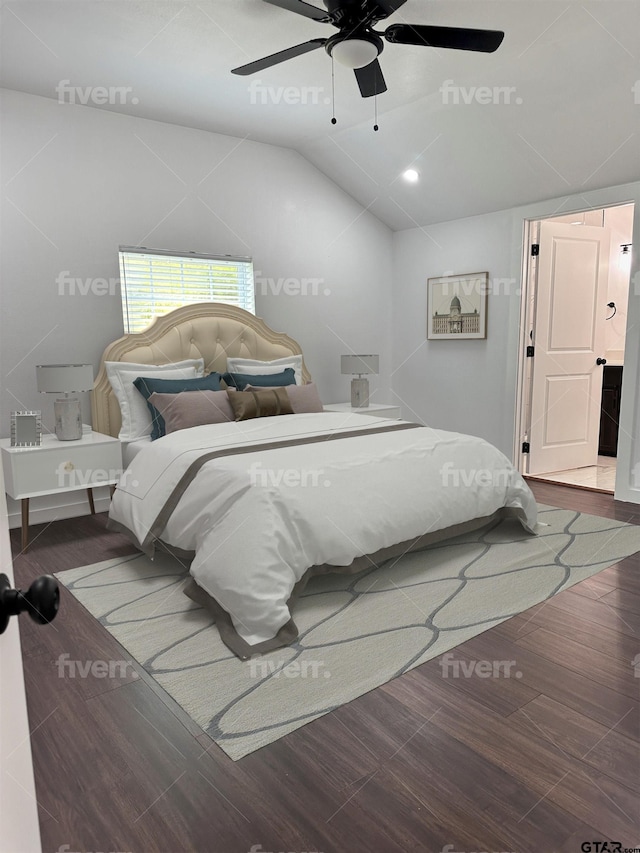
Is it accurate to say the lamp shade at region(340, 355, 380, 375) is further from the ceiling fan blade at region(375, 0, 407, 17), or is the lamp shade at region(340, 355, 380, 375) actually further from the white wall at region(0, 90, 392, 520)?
the ceiling fan blade at region(375, 0, 407, 17)

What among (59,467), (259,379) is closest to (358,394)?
(259,379)

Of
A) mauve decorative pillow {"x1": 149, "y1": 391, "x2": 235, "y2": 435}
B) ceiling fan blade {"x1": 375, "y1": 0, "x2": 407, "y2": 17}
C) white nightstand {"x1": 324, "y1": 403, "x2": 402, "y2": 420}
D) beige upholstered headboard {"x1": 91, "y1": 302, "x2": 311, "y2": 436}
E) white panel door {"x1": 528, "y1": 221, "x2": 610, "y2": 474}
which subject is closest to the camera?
ceiling fan blade {"x1": 375, "y1": 0, "x2": 407, "y2": 17}

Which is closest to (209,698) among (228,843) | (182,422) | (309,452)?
(228,843)

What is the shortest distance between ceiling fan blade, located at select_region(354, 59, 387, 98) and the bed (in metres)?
1.79

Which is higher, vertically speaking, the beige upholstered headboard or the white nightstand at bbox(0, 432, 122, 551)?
the beige upholstered headboard

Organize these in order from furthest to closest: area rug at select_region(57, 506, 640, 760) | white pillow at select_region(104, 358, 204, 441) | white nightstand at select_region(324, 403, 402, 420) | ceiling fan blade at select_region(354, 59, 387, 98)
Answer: white nightstand at select_region(324, 403, 402, 420), white pillow at select_region(104, 358, 204, 441), ceiling fan blade at select_region(354, 59, 387, 98), area rug at select_region(57, 506, 640, 760)

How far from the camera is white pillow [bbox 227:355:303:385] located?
4.49 meters

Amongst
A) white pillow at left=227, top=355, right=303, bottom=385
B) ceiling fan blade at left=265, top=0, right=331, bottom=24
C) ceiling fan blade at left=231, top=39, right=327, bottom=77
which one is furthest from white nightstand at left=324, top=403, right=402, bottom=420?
ceiling fan blade at left=265, top=0, right=331, bottom=24

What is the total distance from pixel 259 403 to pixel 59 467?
1.28m

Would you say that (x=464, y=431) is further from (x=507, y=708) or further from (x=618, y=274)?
(x=507, y=708)

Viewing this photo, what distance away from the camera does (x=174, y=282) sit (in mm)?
4449

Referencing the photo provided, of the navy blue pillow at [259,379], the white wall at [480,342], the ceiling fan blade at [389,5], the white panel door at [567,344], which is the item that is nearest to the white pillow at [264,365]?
the navy blue pillow at [259,379]

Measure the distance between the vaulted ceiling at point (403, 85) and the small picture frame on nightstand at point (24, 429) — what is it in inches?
78.5

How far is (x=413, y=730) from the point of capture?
1.79 meters
